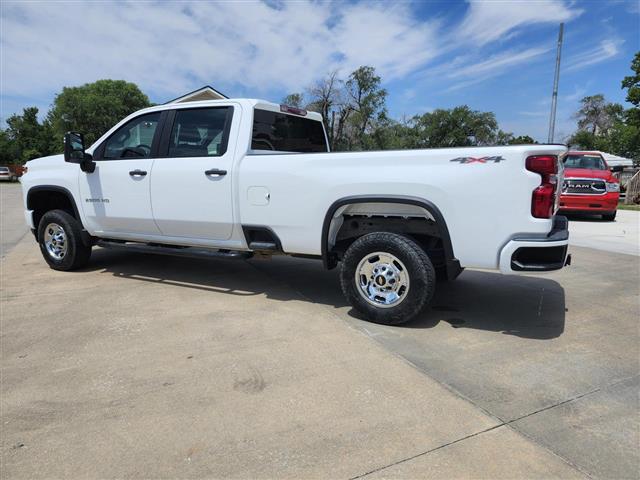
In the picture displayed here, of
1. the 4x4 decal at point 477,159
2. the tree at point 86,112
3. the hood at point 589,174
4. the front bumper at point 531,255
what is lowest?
the front bumper at point 531,255

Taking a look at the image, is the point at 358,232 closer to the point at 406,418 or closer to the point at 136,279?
the point at 406,418

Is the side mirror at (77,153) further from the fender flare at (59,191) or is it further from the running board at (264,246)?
the running board at (264,246)

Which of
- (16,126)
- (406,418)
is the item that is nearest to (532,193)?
(406,418)

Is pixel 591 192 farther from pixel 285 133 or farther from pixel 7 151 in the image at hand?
pixel 7 151

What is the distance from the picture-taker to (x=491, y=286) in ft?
17.9

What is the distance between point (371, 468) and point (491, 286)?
3.76 metres

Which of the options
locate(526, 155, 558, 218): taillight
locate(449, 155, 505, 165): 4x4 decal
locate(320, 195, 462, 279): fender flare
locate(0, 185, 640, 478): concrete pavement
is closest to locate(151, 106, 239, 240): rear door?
locate(0, 185, 640, 478): concrete pavement

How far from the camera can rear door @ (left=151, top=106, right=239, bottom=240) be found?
15.3 feet

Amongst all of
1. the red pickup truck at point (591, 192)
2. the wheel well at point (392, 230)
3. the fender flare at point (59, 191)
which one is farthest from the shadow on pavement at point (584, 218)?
the fender flare at point (59, 191)

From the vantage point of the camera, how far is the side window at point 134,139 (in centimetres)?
528

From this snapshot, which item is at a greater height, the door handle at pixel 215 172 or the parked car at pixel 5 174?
the door handle at pixel 215 172

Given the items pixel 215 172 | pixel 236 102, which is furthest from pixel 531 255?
pixel 236 102

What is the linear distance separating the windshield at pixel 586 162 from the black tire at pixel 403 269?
447 inches

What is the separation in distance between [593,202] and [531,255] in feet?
33.4
